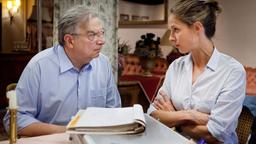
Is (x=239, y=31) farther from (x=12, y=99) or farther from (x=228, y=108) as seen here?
(x=12, y=99)

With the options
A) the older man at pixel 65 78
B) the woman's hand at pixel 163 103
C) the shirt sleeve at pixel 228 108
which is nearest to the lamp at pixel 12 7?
the older man at pixel 65 78

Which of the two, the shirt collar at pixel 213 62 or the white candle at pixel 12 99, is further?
the shirt collar at pixel 213 62

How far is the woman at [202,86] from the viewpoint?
1.68 meters

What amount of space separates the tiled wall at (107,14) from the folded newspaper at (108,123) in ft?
4.67

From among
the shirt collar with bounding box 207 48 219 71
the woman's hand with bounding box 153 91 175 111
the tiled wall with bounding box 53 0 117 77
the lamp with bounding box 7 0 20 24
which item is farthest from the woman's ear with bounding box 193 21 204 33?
the lamp with bounding box 7 0 20 24

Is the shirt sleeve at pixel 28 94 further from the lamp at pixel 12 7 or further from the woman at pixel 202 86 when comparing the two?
the lamp at pixel 12 7

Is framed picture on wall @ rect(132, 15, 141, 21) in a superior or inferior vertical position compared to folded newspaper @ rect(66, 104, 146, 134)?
superior

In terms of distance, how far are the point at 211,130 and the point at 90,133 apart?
64 centimetres

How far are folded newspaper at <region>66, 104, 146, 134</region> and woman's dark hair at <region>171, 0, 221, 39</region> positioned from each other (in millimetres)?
586

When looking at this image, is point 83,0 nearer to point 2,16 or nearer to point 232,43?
point 232,43

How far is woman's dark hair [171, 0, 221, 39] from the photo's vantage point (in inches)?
69.1

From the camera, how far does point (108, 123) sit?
130 centimetres

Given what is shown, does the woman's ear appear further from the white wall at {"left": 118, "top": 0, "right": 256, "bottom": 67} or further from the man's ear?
the white wall at {"left": 118, "top": 0, "right": 256, "bottom": 67}

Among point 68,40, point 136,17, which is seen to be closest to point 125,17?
point 136,17
